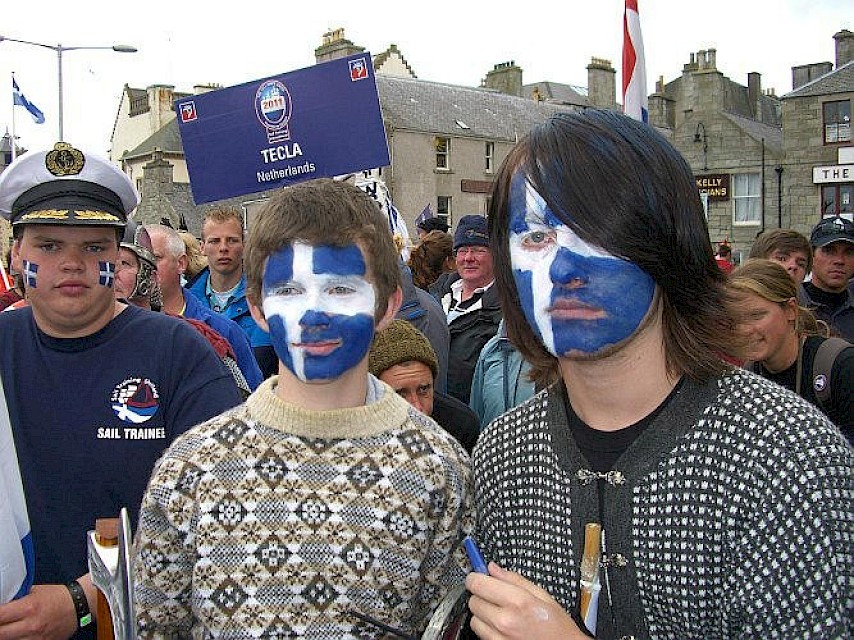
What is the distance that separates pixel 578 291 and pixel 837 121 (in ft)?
92.1

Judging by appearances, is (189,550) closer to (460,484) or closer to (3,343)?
(460,484)

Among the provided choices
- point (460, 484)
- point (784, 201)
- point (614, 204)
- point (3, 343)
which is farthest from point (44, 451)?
point (784, 201)

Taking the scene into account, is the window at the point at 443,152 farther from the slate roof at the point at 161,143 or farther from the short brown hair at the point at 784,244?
the short brown hair at the point at 784,244

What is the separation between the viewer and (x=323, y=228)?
7.18ft

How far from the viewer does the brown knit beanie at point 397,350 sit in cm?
369

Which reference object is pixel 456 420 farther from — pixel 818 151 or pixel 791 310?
pixel 818 151

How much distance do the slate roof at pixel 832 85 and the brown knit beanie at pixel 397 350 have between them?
2655cm

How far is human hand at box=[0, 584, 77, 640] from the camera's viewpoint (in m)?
2.24

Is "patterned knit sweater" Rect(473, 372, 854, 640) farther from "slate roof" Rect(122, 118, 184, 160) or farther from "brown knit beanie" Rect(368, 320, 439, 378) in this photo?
"slate roof" Rect(122, 118, 184, 160)

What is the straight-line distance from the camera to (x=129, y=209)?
3.19m

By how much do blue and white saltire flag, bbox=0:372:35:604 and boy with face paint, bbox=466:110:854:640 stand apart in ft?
3.65

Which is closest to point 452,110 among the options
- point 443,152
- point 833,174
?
point 443,152

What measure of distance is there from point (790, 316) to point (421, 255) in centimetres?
385

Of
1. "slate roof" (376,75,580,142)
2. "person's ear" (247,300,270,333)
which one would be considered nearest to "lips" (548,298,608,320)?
"person's ear" (247,300,270,333)
